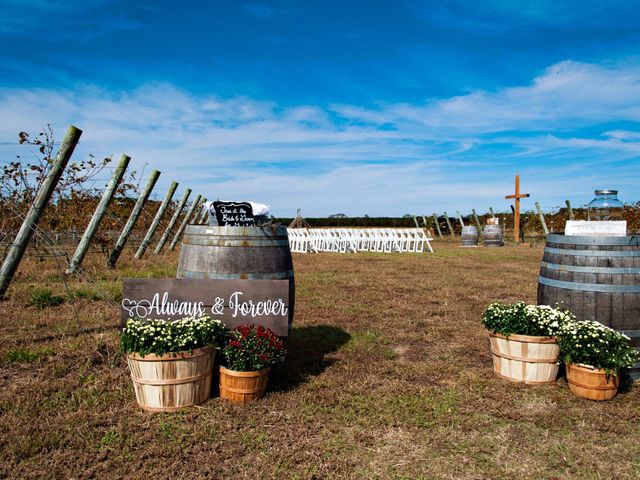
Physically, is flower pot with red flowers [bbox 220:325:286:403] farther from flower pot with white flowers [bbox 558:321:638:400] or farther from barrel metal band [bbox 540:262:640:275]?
barrel metal band [bbox 540:262:640:275]

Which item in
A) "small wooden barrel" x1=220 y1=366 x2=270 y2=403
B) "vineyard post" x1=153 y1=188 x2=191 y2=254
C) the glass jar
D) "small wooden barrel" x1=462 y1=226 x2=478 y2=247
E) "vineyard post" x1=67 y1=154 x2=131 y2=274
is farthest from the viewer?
"small wooden barrel" x1=462 y1=226 x2=478 y2=247

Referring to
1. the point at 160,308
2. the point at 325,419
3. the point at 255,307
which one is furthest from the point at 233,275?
the point at 325,419

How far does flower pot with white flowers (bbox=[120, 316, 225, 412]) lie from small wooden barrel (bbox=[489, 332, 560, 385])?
2.65 meters

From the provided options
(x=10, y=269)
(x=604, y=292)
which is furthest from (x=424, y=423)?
(x=10, y=269)

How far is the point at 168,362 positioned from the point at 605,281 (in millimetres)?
3864

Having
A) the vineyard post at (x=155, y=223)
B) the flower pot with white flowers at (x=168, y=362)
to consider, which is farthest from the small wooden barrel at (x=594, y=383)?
the vineyard post at (x=155, y=223)

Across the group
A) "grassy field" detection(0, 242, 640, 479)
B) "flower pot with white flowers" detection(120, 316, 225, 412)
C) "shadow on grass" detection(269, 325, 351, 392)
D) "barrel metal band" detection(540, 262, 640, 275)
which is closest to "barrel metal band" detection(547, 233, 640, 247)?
"barrel metal band" detection(540, 262, 640, 275)

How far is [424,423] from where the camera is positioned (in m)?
3.36

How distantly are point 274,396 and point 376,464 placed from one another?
3.99ft

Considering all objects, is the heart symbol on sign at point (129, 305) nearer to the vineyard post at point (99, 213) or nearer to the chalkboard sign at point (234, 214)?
the chalkboard sign at point (234, 214)

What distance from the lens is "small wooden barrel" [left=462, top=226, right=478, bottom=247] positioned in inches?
930

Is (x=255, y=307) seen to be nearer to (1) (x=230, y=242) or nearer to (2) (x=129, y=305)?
(1) (x=230, y=242)

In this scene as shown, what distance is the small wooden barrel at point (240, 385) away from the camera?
3.61 meters

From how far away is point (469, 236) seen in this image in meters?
23.7
